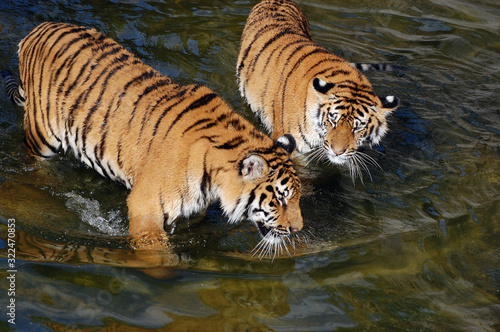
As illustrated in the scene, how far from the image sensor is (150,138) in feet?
11.8

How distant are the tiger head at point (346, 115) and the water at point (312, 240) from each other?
48 centimetres

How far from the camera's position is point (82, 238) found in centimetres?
374

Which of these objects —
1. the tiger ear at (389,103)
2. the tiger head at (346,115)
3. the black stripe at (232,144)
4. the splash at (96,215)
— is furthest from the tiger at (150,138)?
the tiger ear at (389,103)

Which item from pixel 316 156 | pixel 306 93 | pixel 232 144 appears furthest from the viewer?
pixel 316 156

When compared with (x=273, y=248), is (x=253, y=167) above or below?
above

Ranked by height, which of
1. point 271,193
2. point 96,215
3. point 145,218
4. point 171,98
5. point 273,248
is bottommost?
point 96,215

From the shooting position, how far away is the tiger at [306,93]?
14.3ft

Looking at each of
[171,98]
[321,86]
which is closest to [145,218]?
[171,98]

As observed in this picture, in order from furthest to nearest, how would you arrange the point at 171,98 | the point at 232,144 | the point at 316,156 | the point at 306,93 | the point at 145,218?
1. the point at 316,156
2. the point at 306,93
3. the point at 171,98
4. the point at 145,218
5. the point at 232,144

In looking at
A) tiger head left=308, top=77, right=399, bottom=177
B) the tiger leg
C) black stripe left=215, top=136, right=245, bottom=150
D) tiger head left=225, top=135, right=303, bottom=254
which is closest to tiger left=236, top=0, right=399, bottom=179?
tiger head left=308, top=77, right=399, bottom=177

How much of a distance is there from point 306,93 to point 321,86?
0.94 ft

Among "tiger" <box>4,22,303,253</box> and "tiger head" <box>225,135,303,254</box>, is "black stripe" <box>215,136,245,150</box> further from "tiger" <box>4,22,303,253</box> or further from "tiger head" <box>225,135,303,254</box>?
"tiger head" <box>225,135,303,254</box>

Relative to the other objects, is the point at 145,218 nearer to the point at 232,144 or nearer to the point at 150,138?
the point at 150,138

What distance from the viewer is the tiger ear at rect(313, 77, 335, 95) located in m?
4.33
